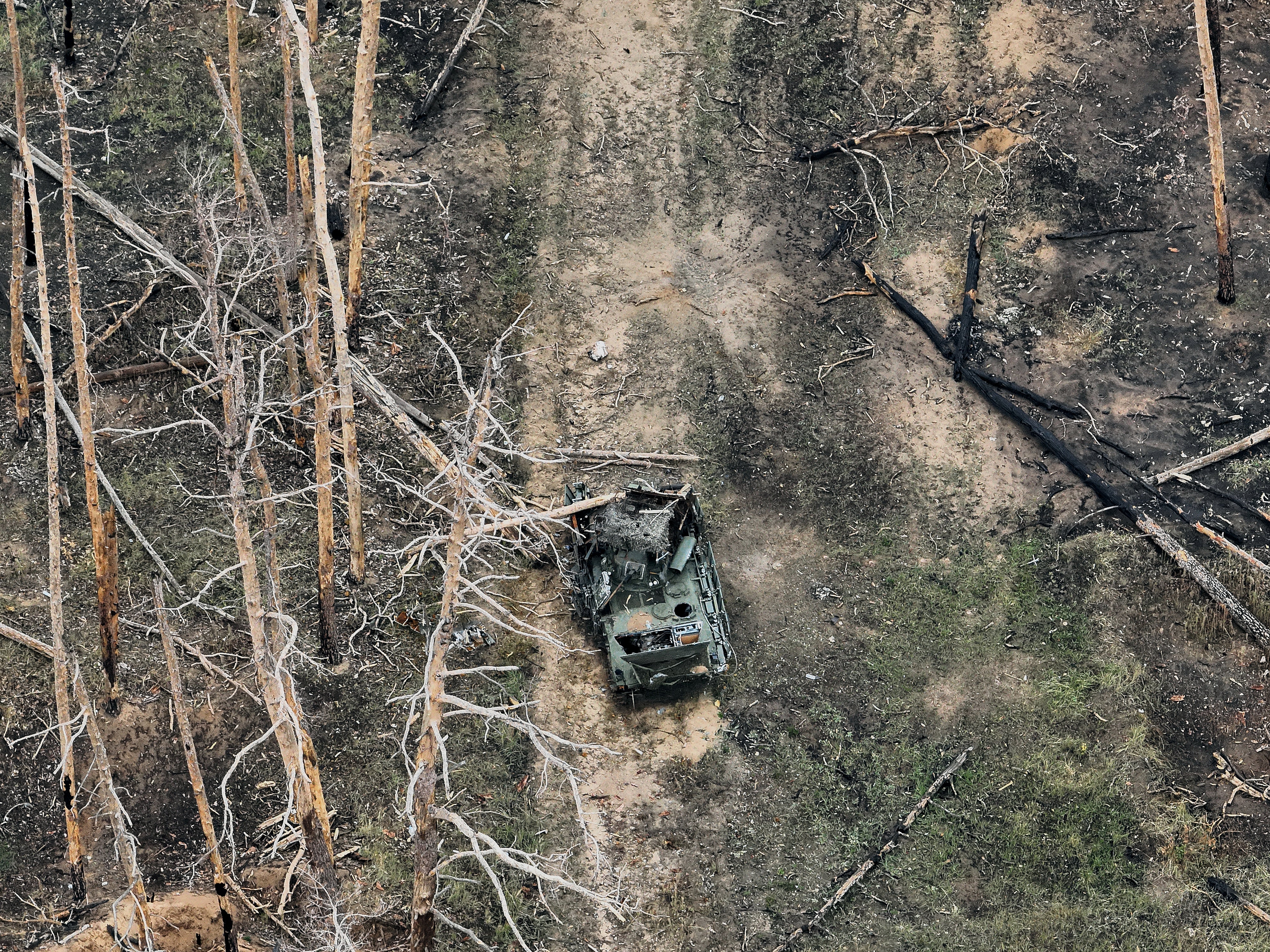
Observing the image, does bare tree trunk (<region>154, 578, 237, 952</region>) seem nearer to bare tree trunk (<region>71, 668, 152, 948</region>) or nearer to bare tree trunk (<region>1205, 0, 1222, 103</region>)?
bare tree trunk (<region>71, 668, 152, 948</region>)

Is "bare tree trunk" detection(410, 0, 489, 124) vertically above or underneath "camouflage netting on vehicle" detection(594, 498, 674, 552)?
above

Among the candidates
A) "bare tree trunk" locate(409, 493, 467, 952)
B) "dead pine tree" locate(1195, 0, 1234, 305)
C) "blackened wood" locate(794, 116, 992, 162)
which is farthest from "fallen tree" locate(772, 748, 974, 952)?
"blackened wood" locate(794, 116, 992, 162)

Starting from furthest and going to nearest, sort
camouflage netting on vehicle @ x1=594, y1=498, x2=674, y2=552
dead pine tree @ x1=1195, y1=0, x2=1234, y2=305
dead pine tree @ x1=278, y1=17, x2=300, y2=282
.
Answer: dead pine tree @ x1=1195, y1=0, x2=1234, y2=305 → camouflage netting on vehicle @ x1=594, y1=498, x2=674, y2=552 → dead pine tree @ x1=278, y1=17, x2=300, y2=282

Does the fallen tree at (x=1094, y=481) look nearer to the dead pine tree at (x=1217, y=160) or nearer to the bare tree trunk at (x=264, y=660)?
the dead pine tree at (x=1217, y=160)

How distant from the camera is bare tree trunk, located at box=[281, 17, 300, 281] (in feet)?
66.1

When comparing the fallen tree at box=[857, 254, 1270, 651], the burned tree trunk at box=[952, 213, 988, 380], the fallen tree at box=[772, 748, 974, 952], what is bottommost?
the fallen tree at box=[772, 748, 974, 952]

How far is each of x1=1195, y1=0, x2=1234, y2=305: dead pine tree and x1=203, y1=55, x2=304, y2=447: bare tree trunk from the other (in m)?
14.2

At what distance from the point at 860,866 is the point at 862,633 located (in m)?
3.56

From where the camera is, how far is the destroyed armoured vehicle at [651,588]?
20.0 m

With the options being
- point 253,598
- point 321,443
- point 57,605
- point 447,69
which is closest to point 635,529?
point 321,443

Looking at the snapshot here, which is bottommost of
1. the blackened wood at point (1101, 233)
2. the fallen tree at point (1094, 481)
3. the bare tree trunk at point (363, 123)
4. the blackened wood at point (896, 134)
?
the fallen tree at point (1094, 481)

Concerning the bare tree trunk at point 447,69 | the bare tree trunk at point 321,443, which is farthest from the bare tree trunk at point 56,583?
the bare tree trunk at point 447,69

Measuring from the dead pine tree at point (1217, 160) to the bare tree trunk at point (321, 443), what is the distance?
1378cm

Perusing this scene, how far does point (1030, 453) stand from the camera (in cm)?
2300
